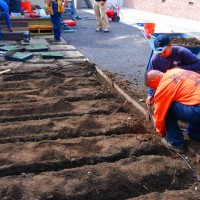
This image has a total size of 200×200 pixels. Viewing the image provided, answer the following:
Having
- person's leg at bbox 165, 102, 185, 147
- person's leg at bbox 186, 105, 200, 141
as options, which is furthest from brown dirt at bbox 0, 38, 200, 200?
person's leg at bbox 186, 105, 200, 141

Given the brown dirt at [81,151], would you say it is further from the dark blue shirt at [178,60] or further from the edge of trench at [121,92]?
the dark blue shirt at [178,60]

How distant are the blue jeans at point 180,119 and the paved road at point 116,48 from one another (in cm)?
241

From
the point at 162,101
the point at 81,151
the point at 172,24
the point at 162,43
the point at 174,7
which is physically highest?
the point at 162,43

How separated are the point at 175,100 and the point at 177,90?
13 centimetres

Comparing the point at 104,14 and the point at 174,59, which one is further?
the point at 104,14

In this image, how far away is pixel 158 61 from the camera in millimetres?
4383

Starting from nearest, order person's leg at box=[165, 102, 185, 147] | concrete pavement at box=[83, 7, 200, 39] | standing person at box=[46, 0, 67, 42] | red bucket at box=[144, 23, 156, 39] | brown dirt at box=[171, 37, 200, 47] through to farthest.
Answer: person's leg at box=[165, 102, 185, 147]
brown dirt at box=[171, 37, 200, 47]
red bucket at box=[144, 23, 156, 39]
standing person at box=[46, 0, 67, 42]
concrete pavement at box=[83, 7, 200, 39]

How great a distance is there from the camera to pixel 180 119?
140 inches

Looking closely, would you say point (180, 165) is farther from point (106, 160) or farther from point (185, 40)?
point (185, 40)

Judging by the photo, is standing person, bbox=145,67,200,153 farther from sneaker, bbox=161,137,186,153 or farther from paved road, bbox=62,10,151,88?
paved road, bbox=62,10,151,88

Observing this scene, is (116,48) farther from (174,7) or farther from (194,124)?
(174,7)

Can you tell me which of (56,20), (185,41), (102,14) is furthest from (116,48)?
(185,41)

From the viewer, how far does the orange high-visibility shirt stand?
3.32 meters

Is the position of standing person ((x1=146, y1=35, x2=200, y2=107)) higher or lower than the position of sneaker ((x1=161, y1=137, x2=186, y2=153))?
higher
